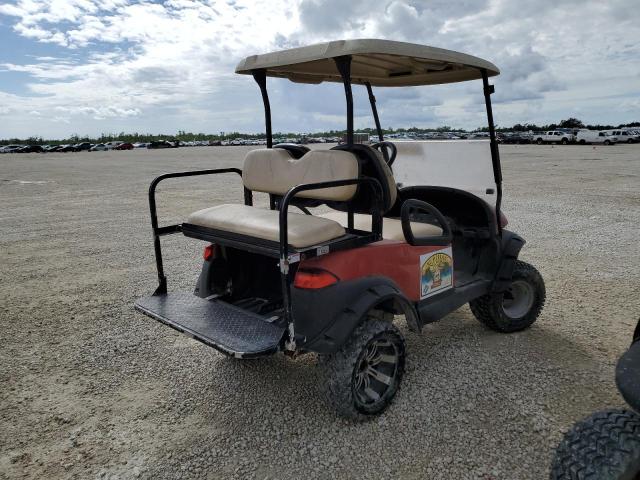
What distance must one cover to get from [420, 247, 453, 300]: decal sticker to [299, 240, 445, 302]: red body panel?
45mm

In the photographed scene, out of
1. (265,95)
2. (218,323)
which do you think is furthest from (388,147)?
(218,323)

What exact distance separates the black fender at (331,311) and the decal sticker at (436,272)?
54 centimetres

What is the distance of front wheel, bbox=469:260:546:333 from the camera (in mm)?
3891

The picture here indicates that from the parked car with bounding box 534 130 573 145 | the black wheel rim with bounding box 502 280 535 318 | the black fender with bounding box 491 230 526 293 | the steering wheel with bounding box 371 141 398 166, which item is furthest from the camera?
the parked car with bounding box 534 130 573 145

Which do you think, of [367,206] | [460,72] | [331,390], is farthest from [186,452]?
[460,72]

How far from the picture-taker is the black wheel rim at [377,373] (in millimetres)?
2854

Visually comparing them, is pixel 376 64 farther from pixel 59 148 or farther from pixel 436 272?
pixel 59 148

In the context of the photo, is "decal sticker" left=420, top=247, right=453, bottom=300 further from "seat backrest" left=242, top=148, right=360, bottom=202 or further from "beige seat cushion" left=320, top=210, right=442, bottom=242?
"seat backrest" left=242, top=148, right=360, bottom=202

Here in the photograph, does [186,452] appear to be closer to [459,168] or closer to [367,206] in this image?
[367,206]

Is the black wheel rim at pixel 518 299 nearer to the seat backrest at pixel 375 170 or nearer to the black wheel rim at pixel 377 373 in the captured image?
the black wheel rim at pixel 377 373

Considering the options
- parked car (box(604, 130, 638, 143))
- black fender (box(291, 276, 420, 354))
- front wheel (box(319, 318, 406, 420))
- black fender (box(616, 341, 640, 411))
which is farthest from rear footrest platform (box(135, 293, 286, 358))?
parked car (box(604, 130, 638, 143))

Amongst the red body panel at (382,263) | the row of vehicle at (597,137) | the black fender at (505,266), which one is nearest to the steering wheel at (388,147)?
the black fender at (505,266)

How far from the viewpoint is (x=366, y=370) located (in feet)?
9.46

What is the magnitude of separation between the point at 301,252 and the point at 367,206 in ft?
2.57
